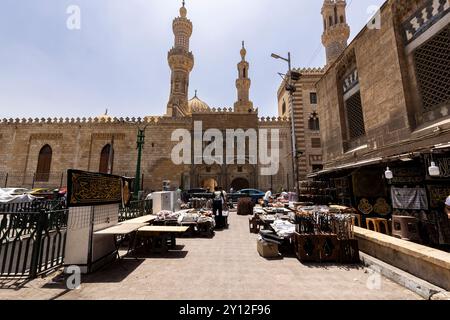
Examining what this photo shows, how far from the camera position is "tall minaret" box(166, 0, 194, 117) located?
29.4 meters

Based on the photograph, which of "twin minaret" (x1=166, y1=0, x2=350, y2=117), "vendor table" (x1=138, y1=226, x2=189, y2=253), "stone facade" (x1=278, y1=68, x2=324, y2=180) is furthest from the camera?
"twin minaret" (x1=166, y1=0, x2=350, y2=117)

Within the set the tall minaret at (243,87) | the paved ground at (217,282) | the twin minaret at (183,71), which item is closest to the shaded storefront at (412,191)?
the paved ground at (217,282)

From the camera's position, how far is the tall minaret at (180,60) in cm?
2939

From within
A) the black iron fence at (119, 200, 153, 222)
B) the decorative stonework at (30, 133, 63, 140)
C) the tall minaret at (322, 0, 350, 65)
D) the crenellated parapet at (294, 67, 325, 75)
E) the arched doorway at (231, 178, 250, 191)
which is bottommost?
the black iron fence at (119, 200, 153, 222)

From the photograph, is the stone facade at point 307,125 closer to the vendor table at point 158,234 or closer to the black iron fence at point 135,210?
the black iron fence at point 135,210

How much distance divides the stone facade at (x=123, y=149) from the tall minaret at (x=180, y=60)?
20.3ft

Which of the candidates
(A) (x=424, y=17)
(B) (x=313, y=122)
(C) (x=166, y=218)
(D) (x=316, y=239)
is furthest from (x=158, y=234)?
(B) (x=313, y=122)

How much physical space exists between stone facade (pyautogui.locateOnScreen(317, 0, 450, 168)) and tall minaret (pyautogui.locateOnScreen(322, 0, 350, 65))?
53.1ft

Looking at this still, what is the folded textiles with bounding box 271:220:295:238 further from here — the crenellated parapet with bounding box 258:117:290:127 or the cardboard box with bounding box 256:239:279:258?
the crenellated parapet with bounding box 258:117:290:127

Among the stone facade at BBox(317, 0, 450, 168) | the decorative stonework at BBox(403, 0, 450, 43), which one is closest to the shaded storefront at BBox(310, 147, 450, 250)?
the stone facade at BBox(317, 0, 450, 168)

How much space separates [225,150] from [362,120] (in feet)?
49.4

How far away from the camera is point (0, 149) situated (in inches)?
957
